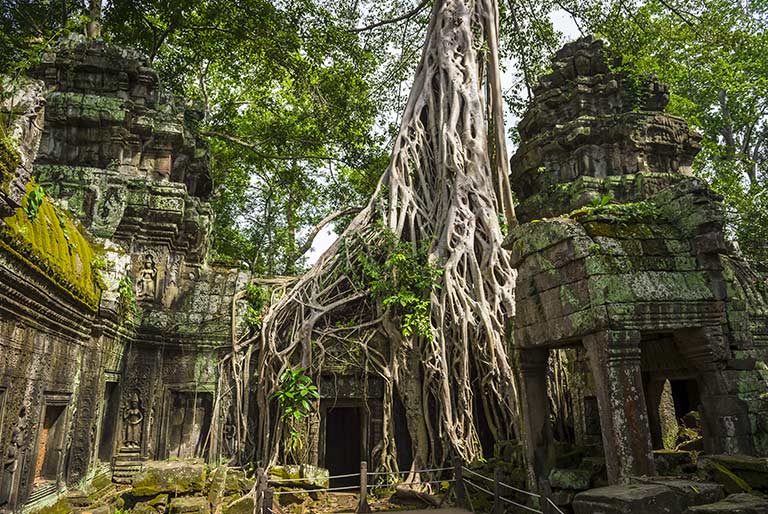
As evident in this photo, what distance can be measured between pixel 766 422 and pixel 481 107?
748cm

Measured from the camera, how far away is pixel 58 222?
4.80 m

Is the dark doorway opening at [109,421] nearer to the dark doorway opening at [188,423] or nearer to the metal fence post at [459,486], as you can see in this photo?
the dark doorway opening at [188,423]

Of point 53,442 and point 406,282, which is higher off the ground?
point 406,282

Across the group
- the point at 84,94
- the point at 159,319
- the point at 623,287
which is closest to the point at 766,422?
the point at 623,287

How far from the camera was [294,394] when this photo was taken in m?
7.19

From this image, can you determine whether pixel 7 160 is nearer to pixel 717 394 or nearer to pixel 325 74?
pixel 717 394

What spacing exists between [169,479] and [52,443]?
1480 mm

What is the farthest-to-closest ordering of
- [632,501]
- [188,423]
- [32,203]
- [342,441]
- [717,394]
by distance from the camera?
[342,441] → [188,423] → [717,394] → [32,203] → [632,501]

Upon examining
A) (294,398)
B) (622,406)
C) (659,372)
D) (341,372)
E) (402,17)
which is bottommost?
(622,406)

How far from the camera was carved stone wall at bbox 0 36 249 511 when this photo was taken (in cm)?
394

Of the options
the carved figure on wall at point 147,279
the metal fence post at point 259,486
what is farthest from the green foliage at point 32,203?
the carved figure on wall at point 147,279

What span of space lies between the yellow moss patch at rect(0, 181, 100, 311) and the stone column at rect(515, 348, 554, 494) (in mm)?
4099

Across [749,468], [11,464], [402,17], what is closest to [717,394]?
[749,468]

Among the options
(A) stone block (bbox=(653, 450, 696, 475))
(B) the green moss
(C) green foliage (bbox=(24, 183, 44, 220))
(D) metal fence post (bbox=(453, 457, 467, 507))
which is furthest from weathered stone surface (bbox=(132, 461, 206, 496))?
(A) stone block (bbox=(653, 450, 696, 475))
